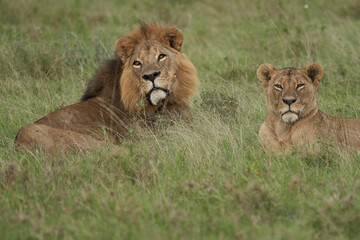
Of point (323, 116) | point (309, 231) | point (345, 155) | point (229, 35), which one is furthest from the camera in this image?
point (229, 35)

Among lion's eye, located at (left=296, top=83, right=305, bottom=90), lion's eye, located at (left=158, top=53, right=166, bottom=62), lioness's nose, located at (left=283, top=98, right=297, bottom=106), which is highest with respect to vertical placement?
lion's eye, located at (left=296, top=83, right=305, bottom=90)

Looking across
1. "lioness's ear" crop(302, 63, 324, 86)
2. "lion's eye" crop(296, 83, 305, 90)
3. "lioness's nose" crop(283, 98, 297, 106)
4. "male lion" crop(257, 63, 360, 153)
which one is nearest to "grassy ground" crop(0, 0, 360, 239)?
"male lion" crop(257, 63, 360, 153)

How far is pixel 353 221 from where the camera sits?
11.3 feet

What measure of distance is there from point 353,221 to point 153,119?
8.59 ft

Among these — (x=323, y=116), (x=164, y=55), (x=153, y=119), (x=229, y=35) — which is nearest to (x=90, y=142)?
(x=153, y=119)

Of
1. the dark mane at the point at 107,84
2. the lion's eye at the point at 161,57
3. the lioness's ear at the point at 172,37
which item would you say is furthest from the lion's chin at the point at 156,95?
the lioness's ear at the point at 172,37

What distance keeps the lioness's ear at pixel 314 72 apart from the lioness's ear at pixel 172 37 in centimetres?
138

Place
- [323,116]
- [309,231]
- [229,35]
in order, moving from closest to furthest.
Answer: [309,231], [323,116], [229,35]

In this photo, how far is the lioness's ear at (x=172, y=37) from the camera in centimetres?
564

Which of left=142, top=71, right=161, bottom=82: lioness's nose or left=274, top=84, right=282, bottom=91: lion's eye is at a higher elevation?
left=274, top=84, right=282, bottom=91: lion's eye

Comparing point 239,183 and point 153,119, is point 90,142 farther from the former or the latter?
point 239,183

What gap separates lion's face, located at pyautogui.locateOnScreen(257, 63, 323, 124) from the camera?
4703 mm

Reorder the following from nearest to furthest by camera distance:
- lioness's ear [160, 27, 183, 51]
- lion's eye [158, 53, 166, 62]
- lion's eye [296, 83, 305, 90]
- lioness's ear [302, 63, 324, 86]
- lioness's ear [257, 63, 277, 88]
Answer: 1. lion's eye [296, 83, 305, 90]
2. lioness's ear [302, 63, 324, 86]
3. lioness's ear [257, 63, 277, 88]
4. lion's eye [158, 53, 166, 62]
5. lioness's ear [160, 27, 183, 51]

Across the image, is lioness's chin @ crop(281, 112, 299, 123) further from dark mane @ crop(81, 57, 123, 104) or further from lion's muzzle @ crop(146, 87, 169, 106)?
dark mane @ crop(81, 57, 123, 104)
